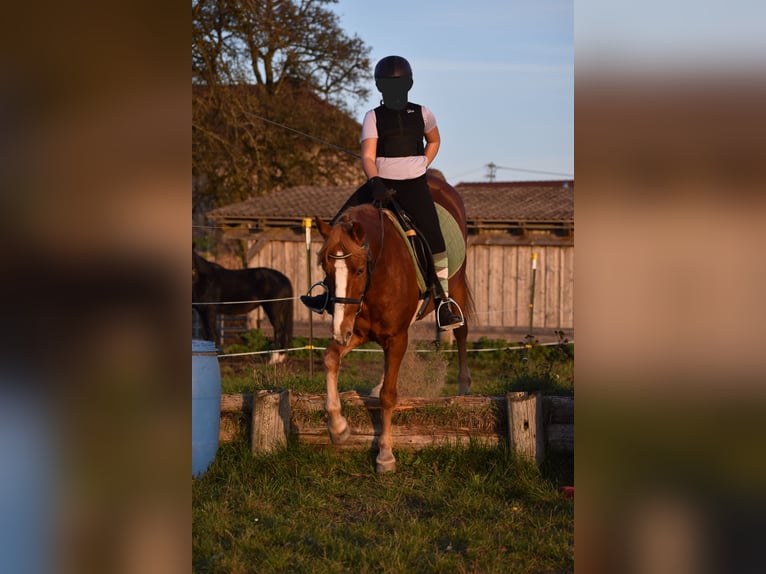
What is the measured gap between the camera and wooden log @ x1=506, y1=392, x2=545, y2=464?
5.68 meters

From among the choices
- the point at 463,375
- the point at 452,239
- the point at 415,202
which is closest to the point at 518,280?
the point at 463,375

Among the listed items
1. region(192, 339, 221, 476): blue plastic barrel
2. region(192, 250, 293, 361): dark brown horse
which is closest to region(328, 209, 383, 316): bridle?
region(192, 339, 221, 476): blue plastic barrel

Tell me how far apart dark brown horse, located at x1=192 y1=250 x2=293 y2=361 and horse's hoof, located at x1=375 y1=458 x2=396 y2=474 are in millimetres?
10949

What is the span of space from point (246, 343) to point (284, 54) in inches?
347

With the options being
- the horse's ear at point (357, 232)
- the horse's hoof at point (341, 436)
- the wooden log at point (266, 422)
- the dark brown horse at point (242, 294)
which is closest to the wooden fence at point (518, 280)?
the dark brown horse at point (242, 294)

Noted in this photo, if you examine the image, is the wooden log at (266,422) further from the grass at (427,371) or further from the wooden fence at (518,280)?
the wooden fence at (518,280)

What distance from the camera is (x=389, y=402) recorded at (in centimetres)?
603

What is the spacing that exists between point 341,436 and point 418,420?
2.00ft

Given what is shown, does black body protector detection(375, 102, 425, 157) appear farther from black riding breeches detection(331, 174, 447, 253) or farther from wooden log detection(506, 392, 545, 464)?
wooden log detection(506, 392, 545, 464)

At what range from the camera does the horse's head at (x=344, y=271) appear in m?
5.58
